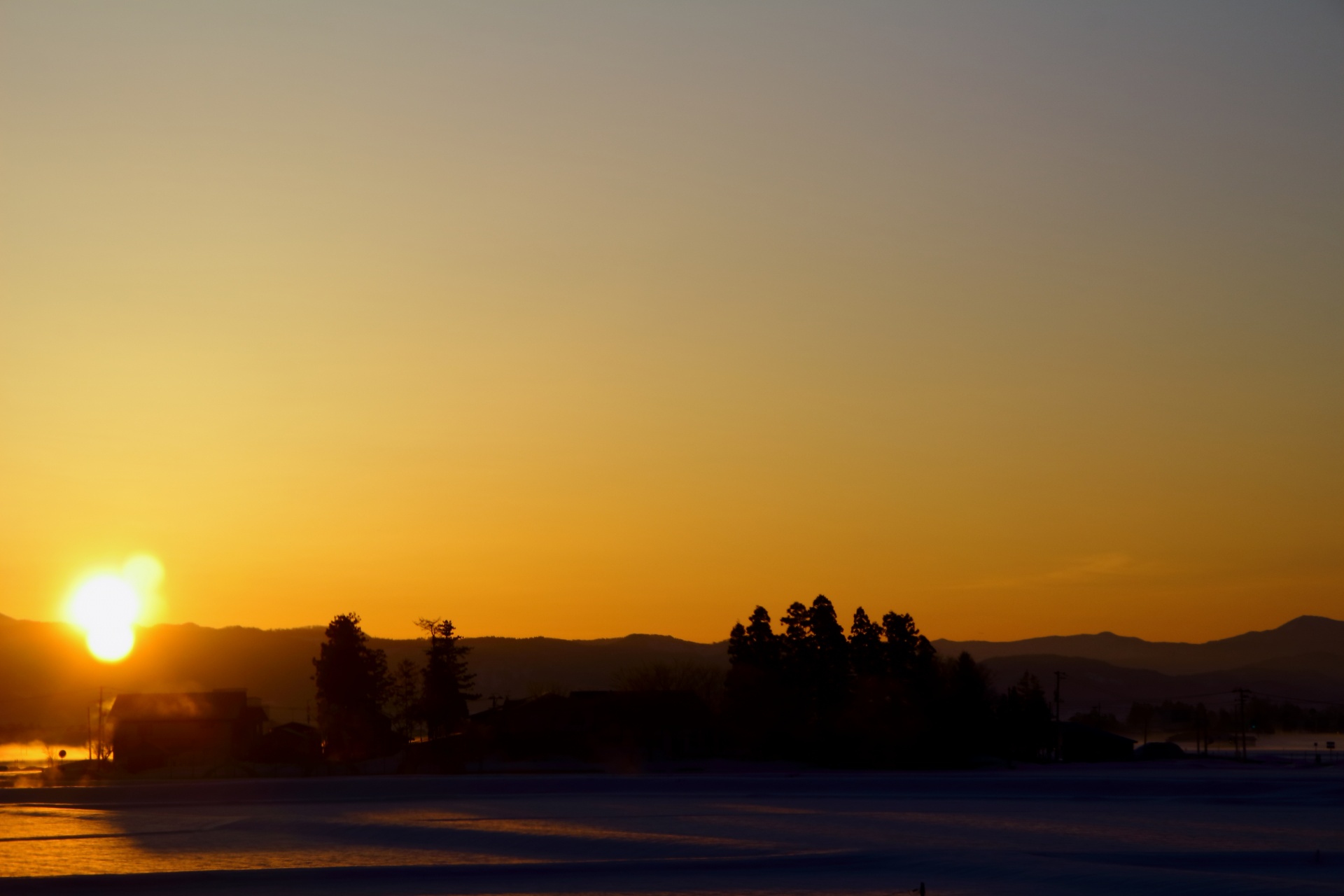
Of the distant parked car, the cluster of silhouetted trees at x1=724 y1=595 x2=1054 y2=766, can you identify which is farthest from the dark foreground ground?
the distant parked car

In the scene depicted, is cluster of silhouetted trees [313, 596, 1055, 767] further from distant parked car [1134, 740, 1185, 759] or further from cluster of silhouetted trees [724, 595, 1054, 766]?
distant parked car [1134, 740, 1185, 759]

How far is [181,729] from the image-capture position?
96250 millimetres

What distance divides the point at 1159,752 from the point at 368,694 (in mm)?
62294

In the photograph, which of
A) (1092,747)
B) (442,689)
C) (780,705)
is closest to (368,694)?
(442,689)

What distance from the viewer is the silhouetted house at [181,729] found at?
9294 centimetres

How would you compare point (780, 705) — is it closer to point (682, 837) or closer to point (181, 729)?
point (181, 729)

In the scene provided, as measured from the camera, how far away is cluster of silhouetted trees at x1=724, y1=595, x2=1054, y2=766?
9244 cm

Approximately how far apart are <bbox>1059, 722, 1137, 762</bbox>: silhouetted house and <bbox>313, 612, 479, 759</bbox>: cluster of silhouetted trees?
159 feet

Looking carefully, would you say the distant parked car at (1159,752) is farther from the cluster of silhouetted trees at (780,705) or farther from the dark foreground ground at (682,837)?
the dark foreground ground at (682,837)

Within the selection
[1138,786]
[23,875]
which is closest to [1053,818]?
[1138,786]

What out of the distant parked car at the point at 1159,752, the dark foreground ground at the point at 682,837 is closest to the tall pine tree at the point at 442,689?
the dark foreground ground at the point at 682,837

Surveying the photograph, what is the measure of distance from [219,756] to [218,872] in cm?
6389

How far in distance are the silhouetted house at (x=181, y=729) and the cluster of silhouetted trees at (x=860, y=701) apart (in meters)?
34.5

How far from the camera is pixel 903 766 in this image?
297 ft
